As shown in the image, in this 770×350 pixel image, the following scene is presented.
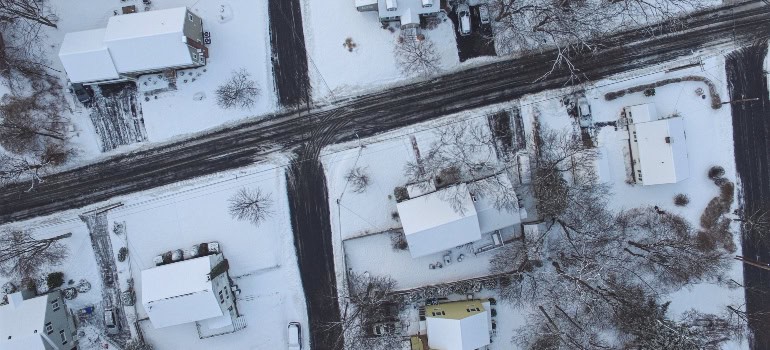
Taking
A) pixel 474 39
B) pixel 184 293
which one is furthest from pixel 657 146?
pixel 184 293

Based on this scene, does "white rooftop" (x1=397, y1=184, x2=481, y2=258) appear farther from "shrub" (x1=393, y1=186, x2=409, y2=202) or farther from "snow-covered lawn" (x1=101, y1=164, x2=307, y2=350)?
"snow-covered lawn" (x1=101, y1=164, x2=307, y2=350)

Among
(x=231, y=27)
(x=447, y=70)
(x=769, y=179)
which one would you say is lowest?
(x=769, y=179)

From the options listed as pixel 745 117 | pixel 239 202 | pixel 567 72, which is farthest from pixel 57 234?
pixel 745 117

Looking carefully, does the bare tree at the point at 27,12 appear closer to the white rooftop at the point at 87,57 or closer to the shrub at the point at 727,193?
the white rooftop at the point at 87,57

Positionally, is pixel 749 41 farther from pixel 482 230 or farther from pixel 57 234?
pixel 57 234

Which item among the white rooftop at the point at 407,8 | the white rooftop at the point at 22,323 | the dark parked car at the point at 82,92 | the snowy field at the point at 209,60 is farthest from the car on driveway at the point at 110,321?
the white rooftop at the point at 407,8

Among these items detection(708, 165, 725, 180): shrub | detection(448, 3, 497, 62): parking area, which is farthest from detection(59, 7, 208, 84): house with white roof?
detection(708, 165, 725, 180): shrub

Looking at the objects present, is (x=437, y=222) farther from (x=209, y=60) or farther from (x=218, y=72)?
(x=209, y=60)
